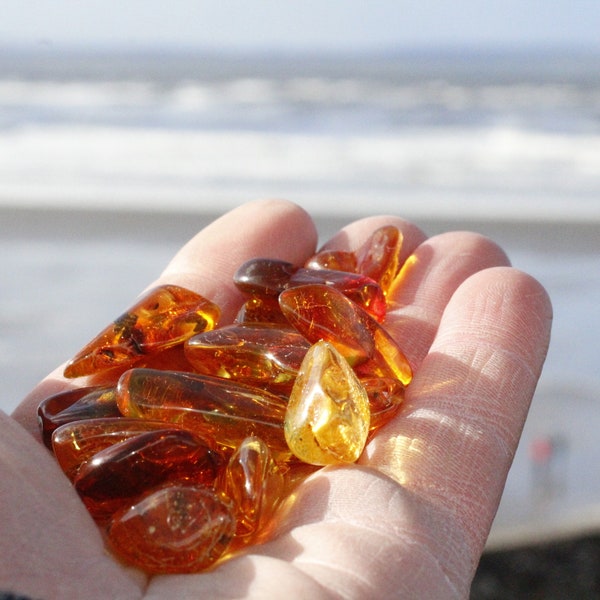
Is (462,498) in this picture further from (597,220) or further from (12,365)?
(597,220)

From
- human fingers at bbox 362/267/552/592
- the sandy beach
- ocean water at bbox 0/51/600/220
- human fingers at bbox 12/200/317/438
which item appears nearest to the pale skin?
human fingers at bbox 362/267/552/592

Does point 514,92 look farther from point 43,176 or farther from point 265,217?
point 265,217

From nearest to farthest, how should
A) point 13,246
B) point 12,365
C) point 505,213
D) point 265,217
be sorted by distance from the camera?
point 265,217, point 12,365, point 13,246, point 505,213

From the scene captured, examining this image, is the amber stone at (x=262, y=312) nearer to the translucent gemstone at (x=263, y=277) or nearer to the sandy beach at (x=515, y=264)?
the translucent gemstone at (x=263, y=277)

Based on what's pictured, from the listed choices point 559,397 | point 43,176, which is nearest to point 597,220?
point 559,397

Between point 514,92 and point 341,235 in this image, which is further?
point 514,92

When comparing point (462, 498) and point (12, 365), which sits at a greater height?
point (462, 498)

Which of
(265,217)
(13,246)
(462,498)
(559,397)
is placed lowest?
(559,397)

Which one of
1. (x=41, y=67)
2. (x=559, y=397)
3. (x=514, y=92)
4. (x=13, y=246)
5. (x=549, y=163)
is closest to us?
(x=559, y=397)
